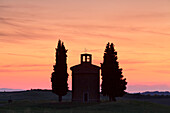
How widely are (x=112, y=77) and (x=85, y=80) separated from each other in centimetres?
575

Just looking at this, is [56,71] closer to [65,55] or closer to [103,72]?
[65,55]

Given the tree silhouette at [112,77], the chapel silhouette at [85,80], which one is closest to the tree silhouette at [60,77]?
the chapel silhouette at [85,80]

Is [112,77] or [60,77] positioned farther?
[60,77]

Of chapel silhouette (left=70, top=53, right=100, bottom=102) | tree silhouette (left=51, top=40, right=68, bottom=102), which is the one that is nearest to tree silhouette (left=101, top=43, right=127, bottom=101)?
chapel silhouette (left=70, top=53, right=100, bottom=102)

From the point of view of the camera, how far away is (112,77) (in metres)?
75.1

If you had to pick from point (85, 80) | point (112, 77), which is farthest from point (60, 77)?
point (112, 77)

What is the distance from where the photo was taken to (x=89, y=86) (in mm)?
75438

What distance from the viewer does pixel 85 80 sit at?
7531 cm

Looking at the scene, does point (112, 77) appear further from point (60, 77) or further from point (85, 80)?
point (60, 77)

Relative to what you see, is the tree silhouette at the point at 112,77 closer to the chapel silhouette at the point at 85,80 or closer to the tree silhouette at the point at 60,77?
the chapel silhouette at the point at 85,80

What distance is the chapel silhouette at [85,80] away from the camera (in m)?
75.1

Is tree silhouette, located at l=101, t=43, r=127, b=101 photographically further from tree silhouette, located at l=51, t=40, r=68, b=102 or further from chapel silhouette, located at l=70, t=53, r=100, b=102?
tree silhouette, located at l=51, t=40, r=68, b=102

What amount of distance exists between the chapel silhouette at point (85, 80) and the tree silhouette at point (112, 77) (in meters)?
1.74

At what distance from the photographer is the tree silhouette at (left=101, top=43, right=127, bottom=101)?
74.9 m
